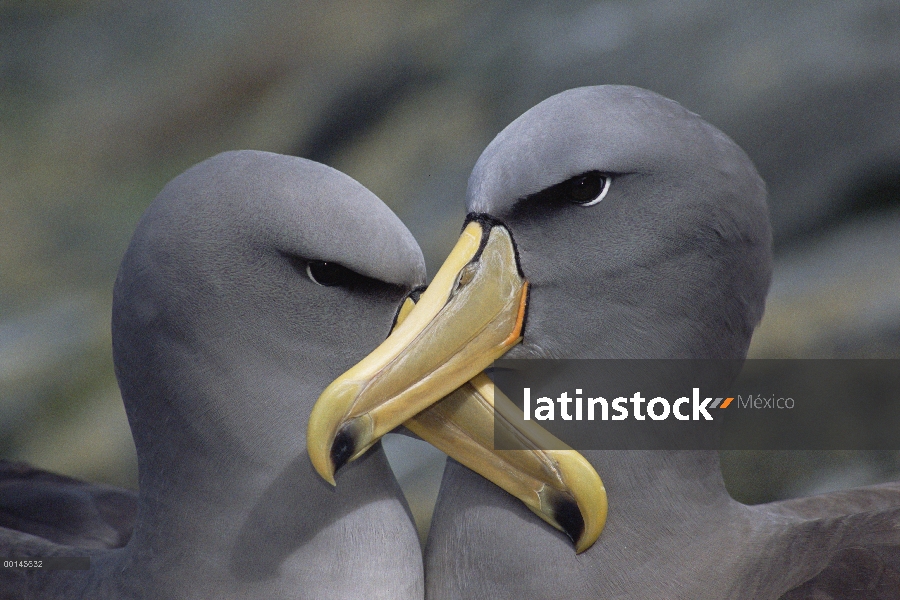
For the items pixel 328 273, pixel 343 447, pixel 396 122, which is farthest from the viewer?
pixel 396 122

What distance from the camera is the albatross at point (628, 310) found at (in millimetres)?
2023

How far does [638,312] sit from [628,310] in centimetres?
2

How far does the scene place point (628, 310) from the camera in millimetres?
2098

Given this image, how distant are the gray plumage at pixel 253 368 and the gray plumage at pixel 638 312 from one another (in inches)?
9.3

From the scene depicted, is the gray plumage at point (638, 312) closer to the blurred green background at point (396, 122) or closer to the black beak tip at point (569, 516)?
the black beak tip at point (569, 516)

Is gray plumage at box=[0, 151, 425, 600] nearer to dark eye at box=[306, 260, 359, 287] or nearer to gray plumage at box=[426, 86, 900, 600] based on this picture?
dark eye at box=[306, 260, 359, 287]

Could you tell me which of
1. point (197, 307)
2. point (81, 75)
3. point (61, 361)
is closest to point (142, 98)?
point (81, 75)

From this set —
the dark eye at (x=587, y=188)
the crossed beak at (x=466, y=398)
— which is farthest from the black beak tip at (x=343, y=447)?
the dark eye at (x=587, y=188)

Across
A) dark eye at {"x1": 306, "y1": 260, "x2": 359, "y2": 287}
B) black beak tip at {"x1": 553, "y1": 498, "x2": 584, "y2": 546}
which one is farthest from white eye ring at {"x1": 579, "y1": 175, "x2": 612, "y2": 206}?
black beak tip at {"x1": 553, "y1": 498, "x2": 584, "y2": 546}

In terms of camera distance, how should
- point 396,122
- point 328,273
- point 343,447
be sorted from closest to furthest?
point 343,447 → point 328,273 → point 396,122

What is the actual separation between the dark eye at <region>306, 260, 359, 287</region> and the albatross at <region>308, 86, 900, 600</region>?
17 centimetres

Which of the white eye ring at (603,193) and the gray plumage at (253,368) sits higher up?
the white eye ring at (603,193)

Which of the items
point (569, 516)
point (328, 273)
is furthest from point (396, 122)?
point (569, 516)

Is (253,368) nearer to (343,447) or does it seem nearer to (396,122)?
(343,447)
